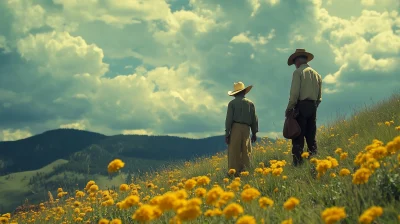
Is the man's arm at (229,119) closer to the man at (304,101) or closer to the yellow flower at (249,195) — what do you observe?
the man at (304,101)

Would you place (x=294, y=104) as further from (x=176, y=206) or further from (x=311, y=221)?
(x=176, y=206)

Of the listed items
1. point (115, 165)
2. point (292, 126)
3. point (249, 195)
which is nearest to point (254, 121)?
point (292, 126)

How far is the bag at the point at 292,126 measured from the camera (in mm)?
8758

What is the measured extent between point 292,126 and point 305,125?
0.34m

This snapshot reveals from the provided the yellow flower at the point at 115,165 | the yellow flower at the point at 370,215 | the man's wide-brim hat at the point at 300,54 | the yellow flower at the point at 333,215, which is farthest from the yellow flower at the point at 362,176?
the man's wide-brim hat at the point at 300,54

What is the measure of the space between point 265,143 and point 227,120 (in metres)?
5.74

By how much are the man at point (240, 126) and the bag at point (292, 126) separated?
145 cm

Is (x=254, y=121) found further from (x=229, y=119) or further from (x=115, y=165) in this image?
(x=115, y=165)

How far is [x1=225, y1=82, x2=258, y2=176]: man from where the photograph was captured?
10180 mm

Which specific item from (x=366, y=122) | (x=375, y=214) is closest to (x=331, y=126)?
(x=366, y=122)

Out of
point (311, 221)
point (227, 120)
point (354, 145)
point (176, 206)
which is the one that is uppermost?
point (227, 120)

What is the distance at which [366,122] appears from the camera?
37.7ft

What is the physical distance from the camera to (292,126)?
881 centimetres

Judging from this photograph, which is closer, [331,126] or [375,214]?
[375,214]
